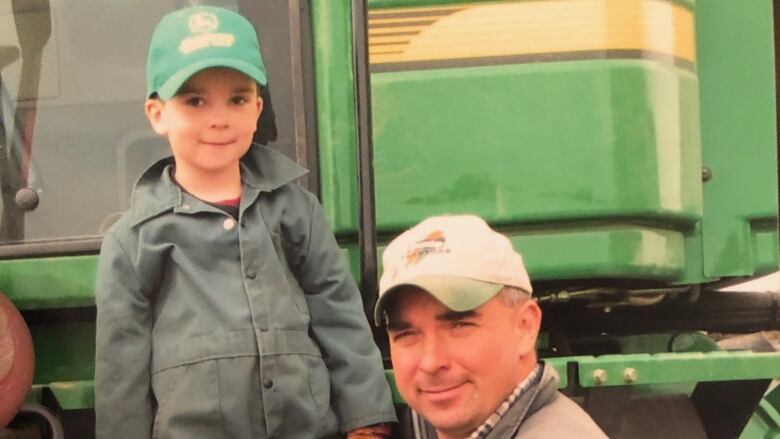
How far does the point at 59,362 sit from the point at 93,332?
105 millimetres

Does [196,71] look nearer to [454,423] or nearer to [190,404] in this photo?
[190,404]

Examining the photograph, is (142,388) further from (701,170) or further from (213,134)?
(701,170)

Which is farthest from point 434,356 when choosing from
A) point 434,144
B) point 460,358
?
point 434,144

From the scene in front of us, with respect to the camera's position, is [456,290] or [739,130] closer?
[456,290]

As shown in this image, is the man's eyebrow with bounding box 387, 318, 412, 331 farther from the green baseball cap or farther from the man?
the green baseball cap

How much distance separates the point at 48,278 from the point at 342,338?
0.72 m

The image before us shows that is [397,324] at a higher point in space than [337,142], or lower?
lower

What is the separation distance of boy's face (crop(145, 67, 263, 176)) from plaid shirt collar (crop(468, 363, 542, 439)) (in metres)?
0.73

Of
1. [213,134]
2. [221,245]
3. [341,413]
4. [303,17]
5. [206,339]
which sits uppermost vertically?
[303,17]

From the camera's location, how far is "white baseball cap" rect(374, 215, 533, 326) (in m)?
1.56

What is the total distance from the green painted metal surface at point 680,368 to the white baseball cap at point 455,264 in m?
0.57

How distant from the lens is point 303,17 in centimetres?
226

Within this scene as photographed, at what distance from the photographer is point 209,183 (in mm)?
1974

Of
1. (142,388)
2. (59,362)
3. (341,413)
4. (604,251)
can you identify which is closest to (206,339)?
(142,388)
